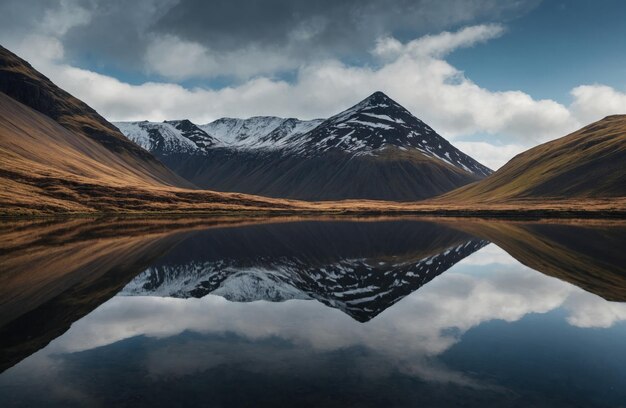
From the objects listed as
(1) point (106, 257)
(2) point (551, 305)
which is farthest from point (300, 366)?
(1) point (106, 257)

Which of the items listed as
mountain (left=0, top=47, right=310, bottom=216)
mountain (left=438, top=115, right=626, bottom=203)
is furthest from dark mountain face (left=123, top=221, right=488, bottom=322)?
mountain (left=438, top=115, right=626, bottom=203)

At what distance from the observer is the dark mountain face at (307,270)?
30062 millimetres

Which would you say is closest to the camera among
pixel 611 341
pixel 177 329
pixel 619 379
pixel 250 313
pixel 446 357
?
pixel 619 379

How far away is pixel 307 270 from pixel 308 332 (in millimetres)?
19628

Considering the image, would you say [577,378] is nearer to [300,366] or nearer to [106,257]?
[300,366]

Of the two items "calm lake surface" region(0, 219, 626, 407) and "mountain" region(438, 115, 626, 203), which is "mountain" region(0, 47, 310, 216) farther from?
"mountain" region(438, 115, 626, 203)

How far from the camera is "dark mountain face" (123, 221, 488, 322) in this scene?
30.1 m

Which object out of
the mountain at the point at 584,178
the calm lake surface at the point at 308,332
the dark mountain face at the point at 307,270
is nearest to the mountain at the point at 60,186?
the dark mountain face at the point at 307,270

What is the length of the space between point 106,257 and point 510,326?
1581 inches

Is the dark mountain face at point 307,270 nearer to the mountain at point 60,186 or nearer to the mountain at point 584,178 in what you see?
the mountain at point 60,186

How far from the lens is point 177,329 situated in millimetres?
21375

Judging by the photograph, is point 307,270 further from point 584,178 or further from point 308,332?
point 584,178

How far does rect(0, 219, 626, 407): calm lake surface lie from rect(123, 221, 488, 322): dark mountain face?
294mm

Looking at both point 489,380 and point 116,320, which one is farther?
point 116,320
